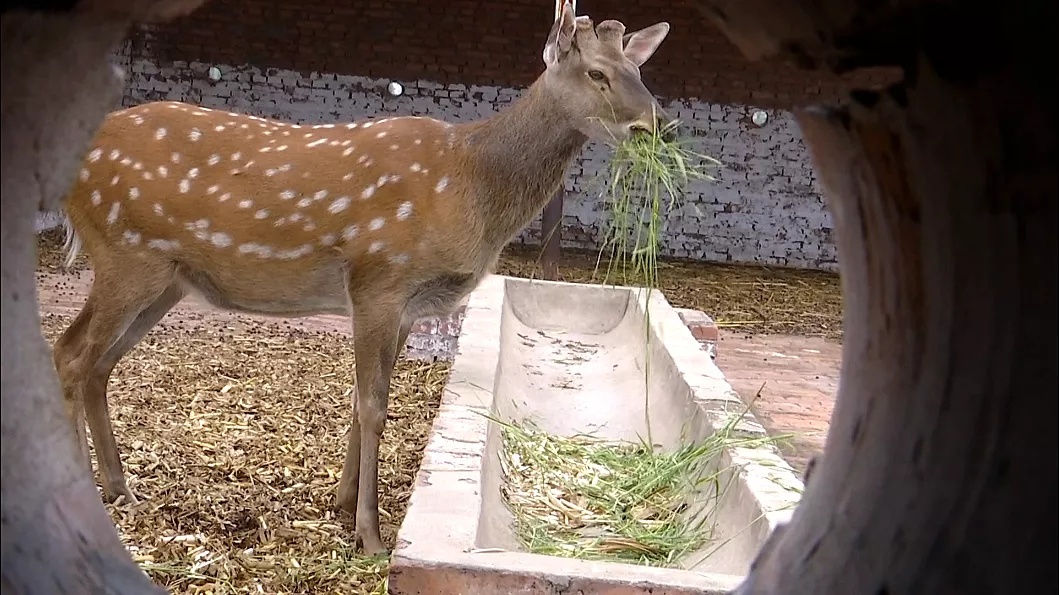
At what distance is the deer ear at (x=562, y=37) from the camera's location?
321 centimetres

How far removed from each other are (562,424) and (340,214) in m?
1.58

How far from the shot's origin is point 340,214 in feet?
10.2

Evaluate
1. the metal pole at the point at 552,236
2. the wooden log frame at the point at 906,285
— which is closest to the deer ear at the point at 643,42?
the wooden log frame at the point at 906,285

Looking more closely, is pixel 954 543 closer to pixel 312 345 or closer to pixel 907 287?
pixel 907 287

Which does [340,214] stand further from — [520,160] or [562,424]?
[562,424]

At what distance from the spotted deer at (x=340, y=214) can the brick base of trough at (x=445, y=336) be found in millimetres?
2122

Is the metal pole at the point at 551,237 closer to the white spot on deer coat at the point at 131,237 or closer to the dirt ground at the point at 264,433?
the dirt ground at the point at 264,433

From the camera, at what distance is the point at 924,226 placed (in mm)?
823

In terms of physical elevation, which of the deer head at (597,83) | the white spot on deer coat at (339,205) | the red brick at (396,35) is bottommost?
the white spot on deer coat at (339,205)

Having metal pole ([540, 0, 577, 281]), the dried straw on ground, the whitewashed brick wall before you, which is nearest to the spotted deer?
the dried straw on ground

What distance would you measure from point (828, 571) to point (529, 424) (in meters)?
3.09

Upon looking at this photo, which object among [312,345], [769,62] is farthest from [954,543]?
[312,345]

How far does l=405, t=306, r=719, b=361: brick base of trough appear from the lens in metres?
5.52

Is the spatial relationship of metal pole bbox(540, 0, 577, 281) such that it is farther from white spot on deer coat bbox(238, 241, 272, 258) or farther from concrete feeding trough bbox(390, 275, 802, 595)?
white spot on deer coat bbox(238, 241, 272, 258)
